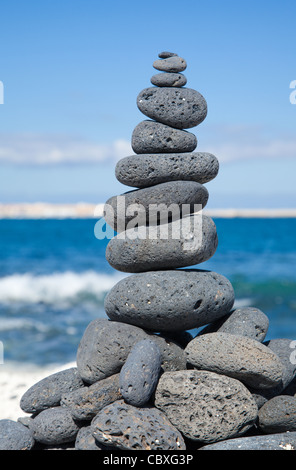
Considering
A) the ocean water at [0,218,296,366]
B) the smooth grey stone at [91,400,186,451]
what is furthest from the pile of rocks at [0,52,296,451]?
the ocean water at [0,218,296,366]

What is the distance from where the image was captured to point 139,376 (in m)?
5.00

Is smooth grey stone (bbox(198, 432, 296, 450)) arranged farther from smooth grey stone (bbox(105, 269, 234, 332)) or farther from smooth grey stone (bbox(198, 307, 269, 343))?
smooth grey stone (bbox(105, 269, 234, 332))

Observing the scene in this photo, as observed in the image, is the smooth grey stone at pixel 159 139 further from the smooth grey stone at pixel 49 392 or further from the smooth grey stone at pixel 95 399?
the smooth grey stone at pixel 49 392

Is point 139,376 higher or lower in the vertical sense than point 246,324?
lower

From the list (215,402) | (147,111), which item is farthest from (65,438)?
(147,111)

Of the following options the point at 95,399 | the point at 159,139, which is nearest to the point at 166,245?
the point at 159,139

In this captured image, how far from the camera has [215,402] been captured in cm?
511

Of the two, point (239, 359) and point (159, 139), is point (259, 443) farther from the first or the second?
point (159, 139)

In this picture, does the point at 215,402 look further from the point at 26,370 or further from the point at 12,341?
the point at 12,341

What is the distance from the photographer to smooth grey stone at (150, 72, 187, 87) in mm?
6027

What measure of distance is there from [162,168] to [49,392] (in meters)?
2.80

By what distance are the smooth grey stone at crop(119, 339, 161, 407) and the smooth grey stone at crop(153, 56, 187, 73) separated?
3.16 meters
